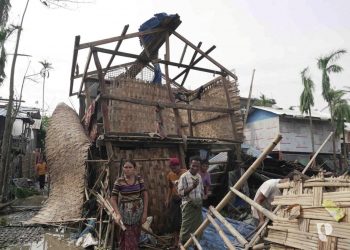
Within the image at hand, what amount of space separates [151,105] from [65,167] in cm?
307

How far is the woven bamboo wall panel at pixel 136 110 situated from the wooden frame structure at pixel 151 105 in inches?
3.5

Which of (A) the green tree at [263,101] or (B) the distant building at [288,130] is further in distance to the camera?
(A) the green tree at [263,101]

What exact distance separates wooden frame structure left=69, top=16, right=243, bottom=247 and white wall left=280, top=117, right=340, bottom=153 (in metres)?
13.1

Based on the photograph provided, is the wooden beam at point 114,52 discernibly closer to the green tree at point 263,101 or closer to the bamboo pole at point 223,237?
the bamboo pole at point 223,237

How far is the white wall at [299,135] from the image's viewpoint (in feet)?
72.6

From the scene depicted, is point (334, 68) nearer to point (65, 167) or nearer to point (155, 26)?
point (155, 26)

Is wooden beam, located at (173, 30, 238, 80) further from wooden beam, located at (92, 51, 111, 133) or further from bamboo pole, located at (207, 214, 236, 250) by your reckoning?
bamboo pole, located at (207, 214, 236, 250)

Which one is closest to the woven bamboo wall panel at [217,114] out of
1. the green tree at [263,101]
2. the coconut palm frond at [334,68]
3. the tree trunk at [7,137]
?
the tree trunk at [7,137]

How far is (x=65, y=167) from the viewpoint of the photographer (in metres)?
9.31

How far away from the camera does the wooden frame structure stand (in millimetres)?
7508

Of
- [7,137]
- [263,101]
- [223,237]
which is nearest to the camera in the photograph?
[223,237]

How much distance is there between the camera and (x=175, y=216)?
7062mm

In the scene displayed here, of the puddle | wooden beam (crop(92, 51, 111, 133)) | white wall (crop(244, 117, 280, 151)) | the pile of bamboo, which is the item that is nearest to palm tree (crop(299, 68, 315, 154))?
white wall (crop(244, 117, 280, 151))

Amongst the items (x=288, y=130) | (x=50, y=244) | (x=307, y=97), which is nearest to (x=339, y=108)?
(x=307, y=97)
